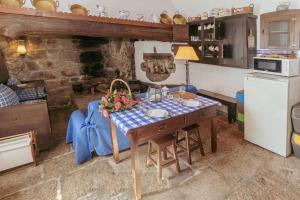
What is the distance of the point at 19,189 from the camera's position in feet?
8.05

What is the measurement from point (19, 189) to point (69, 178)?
0.54 meters

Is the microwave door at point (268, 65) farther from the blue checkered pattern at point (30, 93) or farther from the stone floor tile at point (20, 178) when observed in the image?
the blue checkered pattern at point (30, 93)

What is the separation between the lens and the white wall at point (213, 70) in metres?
3.53

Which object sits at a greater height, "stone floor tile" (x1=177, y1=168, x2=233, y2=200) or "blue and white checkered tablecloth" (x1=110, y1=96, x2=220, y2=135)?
"blue and white checkered tablecloth" (x1=110, y1=96, x2=220, y2=135)

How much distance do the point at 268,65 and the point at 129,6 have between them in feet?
8.92

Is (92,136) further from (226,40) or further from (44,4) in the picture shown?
(226,40)

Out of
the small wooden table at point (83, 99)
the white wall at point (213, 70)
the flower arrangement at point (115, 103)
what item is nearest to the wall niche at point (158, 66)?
the white wall at point (213, 70)

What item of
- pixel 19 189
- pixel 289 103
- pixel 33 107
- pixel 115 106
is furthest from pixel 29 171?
pixel 289 103

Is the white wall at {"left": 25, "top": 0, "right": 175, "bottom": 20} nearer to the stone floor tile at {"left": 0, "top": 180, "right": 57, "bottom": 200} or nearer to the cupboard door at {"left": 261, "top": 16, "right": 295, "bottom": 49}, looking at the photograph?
the cupboard door at {"left": 261, "top": 16, "right": 295, "bottom": 49}

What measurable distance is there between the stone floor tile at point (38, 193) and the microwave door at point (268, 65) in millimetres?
3122

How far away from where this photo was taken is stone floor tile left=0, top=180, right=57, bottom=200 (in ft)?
7.57

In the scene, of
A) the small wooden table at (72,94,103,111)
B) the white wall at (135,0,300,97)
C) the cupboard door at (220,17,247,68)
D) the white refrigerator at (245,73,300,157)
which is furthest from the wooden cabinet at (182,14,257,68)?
the small wooden table at (72,94,103,111)

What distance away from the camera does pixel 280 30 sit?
3160 millimetres

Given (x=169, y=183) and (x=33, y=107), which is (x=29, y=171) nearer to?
(x=33, y=107)
